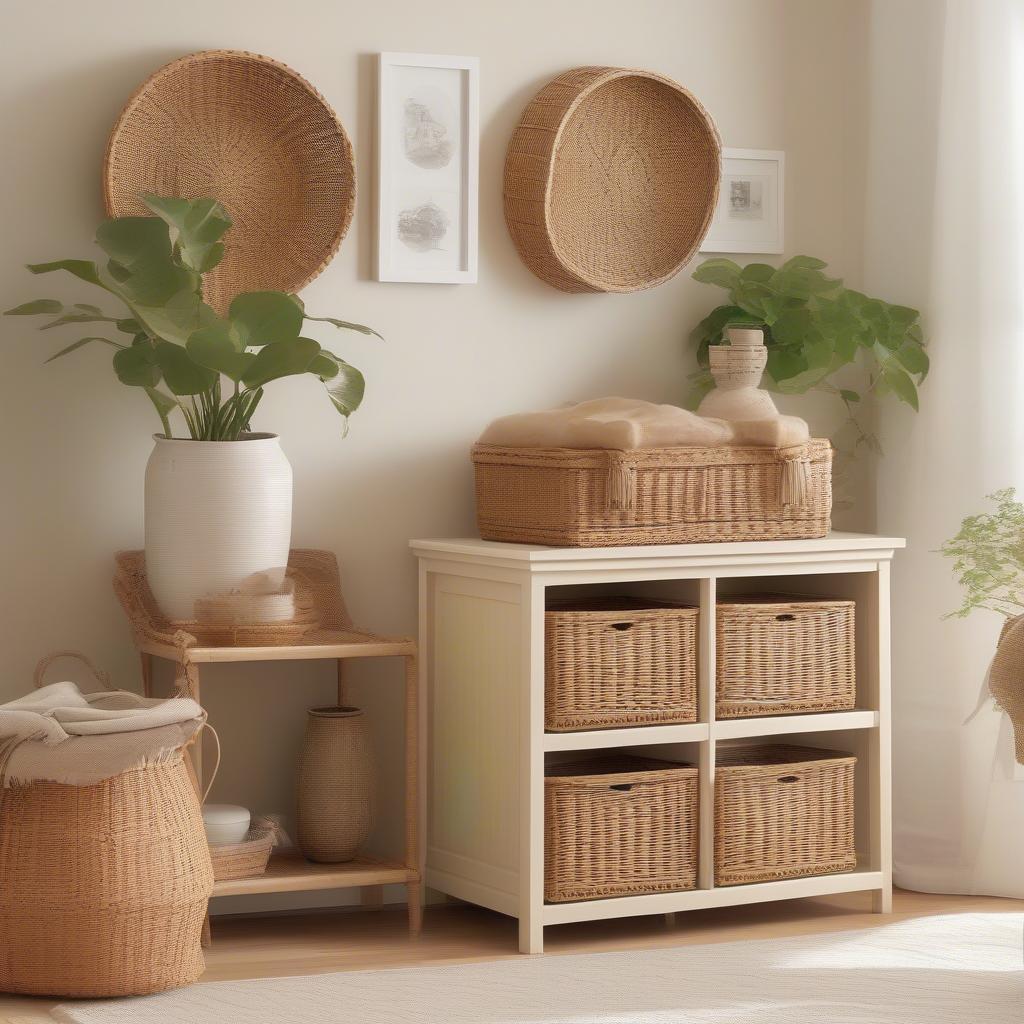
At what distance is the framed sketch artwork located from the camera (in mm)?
3291

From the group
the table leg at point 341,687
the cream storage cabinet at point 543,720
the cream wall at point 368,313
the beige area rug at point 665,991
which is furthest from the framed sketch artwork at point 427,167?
the beige area rug at point 665,991

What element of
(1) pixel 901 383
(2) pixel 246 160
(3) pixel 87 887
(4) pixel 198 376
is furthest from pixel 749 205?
(3) pixel 87 887

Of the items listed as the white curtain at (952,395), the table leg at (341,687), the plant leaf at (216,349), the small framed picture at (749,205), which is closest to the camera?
the plant leaf at (216,349)

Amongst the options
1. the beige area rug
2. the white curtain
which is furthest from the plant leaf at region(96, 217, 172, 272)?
the white curtain

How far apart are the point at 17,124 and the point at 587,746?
60.1 inches

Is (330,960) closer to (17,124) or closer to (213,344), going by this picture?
(213,344)

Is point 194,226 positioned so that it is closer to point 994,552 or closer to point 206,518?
point 206,518

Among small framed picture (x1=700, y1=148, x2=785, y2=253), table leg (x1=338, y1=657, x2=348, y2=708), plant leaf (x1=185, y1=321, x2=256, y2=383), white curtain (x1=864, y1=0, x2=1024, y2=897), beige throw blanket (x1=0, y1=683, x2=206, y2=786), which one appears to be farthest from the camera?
small framed picture (x1=700, y1=148, x2=785, y2=253)

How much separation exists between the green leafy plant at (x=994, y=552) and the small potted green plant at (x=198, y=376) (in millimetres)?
1190

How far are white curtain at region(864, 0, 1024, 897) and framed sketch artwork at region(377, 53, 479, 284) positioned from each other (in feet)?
3.08

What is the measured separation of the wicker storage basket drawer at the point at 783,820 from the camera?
10.3ft

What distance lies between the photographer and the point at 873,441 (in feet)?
12.2

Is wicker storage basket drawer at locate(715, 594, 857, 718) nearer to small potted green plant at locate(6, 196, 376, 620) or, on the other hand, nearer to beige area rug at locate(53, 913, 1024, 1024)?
beige area rug at locate(53, 913, 1024, 1024)

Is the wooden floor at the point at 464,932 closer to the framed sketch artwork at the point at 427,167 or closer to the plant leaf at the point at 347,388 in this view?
the plant leaf at the point at 347,388
